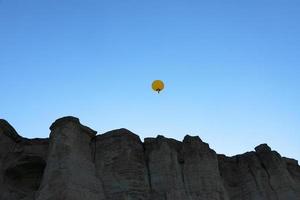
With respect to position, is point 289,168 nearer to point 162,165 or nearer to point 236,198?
point 236,198

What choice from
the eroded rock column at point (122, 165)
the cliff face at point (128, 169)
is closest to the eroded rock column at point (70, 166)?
the cliff face at point (128, 169)

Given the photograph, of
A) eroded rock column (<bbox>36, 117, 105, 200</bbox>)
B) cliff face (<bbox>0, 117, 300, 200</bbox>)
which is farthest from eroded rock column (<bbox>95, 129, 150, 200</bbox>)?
eroded rock column (<bbox>36, 117, 105, 200</bbox>)

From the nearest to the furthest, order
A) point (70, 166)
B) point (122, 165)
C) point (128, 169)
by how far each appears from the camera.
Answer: point (70, 166) < point (128, 169) < point (122, 165)

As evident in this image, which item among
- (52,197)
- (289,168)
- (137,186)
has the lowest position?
(52,197)

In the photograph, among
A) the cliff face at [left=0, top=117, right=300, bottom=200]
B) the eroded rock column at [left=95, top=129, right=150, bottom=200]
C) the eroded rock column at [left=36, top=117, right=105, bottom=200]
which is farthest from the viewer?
the eroded rock column at [left=95, top=129, right=150, bottom=200]

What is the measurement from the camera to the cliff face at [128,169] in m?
18.1

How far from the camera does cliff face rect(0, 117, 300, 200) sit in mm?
18109

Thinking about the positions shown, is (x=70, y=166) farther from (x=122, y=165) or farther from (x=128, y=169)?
(x=128, y=169)

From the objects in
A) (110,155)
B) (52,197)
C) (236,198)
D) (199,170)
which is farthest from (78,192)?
(236,198)

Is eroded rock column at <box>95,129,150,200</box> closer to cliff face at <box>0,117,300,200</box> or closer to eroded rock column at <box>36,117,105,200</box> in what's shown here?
cliff face at <box>0,117,300,200</box>

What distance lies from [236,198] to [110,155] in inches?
277

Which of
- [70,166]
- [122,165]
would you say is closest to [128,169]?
[122,165]

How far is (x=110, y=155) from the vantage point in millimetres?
20125

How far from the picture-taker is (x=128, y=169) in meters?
19.4
